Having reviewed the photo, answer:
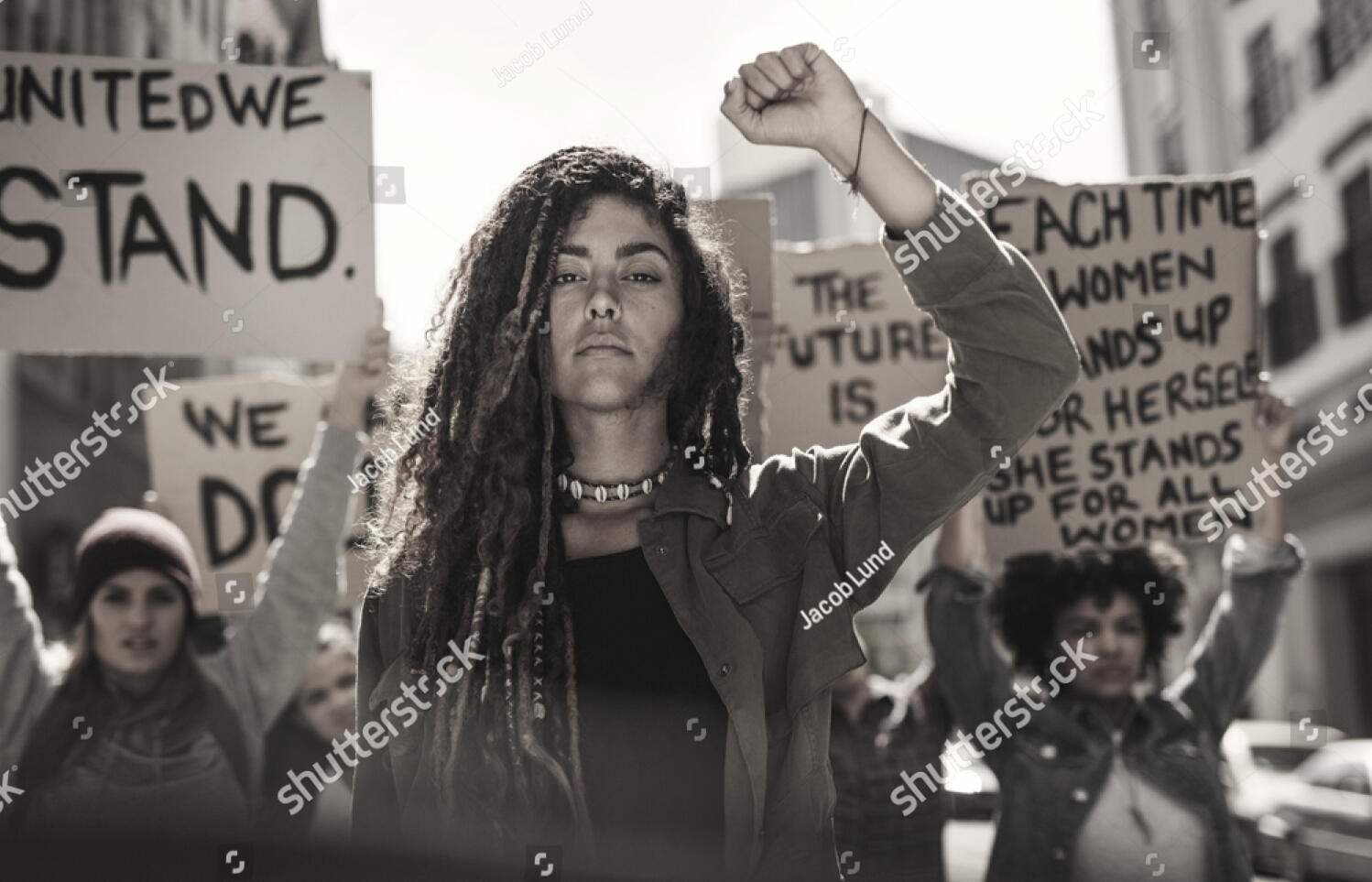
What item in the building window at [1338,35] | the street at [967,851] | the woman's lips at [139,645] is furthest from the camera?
the building window at [1338,35]

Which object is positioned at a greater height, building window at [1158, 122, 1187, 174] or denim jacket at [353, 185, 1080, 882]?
building window at [1158, 122, 1187, 174]

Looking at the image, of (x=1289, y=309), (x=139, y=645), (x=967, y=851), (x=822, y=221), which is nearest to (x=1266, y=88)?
(x=1289, y=309)

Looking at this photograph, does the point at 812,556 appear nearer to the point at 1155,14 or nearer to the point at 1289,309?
the point at 1289,309

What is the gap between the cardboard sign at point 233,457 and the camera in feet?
14.5

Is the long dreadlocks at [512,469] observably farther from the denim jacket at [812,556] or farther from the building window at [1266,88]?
the building window at [1266,88]

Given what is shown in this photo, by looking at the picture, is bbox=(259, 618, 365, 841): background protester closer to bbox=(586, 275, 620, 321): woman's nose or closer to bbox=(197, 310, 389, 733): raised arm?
bbox=(197, 310, 389, 733): raised arm

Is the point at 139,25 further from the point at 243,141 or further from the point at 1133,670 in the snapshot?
the point at 1133,670

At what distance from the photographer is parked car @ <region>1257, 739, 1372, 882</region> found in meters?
8.46

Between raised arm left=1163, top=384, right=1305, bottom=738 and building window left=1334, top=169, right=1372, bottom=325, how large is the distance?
1145cm

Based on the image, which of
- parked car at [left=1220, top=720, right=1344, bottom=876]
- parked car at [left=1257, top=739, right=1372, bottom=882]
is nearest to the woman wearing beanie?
parked car at [left=1257, top=739, right=1372, bottom=882]

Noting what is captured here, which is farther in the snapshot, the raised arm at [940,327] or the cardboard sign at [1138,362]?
the cardboard sign at [1138,362]

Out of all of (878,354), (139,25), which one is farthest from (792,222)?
(878,354)

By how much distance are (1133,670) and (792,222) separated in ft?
197

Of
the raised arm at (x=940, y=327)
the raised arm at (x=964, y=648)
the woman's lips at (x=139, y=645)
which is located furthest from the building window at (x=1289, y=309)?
the raised arm at (x=940, y=327)
